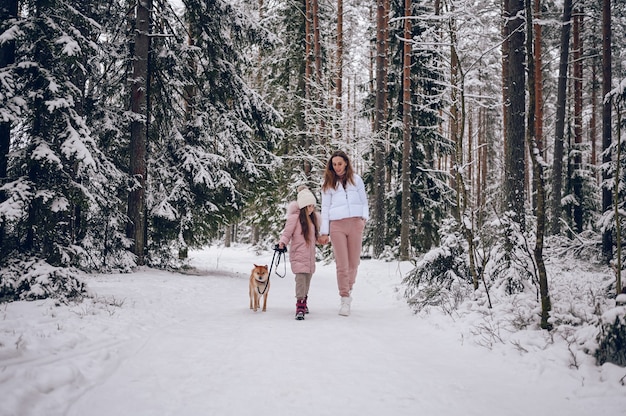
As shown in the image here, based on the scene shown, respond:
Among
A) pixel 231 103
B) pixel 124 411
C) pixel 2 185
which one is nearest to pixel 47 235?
pixel 2 185

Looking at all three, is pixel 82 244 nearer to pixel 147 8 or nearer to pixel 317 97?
pixel 147 8

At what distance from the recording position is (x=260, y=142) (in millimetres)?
12258

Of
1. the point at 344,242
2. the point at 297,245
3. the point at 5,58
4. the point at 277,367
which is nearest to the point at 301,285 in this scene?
the point at 297,245

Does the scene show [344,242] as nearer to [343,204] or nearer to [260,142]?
[343,204]

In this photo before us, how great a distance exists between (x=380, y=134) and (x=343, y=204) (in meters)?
8.87

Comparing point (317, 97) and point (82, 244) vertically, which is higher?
point (317, 97)

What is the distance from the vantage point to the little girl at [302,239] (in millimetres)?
5676

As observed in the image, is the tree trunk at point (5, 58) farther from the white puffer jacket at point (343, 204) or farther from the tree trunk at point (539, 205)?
the tree trunk at point (539, 205)

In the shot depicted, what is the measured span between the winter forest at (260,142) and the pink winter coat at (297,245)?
1.98 metres

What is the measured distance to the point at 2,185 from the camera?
545 centimetres

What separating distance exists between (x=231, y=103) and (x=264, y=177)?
270 centimetres

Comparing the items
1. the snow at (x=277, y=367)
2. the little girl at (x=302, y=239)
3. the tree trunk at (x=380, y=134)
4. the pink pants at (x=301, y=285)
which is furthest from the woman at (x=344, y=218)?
the tree trunk at (x=380, y=134)

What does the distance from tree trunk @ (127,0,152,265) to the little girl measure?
18.4 ft

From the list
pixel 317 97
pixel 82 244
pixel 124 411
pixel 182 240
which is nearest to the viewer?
pixel 124 411
